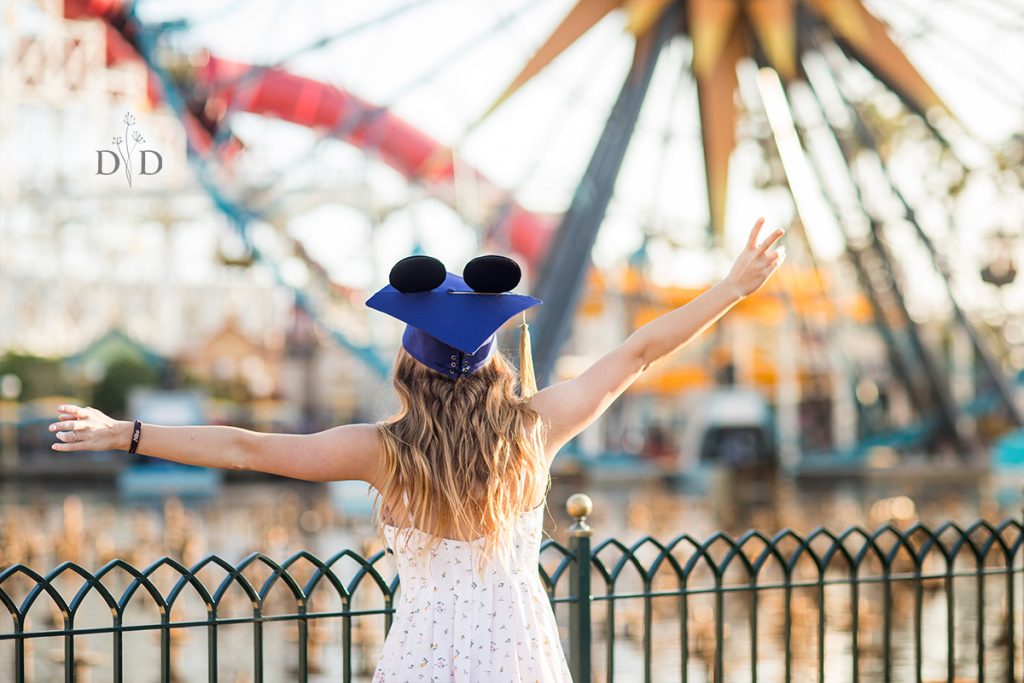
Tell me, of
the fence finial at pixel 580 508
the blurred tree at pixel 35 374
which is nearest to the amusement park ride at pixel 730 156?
the fence finial at pixel 580 508

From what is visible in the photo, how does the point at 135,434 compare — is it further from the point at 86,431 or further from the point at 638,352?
the point at 638,352

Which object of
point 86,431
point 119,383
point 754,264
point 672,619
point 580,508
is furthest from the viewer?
point 119,383

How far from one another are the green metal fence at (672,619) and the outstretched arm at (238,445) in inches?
23.3

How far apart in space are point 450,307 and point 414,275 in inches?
3.9

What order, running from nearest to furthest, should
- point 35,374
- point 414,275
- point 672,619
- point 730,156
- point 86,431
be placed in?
point 86,431 → point 414,275 → point 672,619 → point 730,156 → point 35,374

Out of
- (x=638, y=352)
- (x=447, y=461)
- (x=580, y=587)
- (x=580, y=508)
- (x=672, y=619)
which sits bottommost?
(x=672, y=619)

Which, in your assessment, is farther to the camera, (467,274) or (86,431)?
(467,274)

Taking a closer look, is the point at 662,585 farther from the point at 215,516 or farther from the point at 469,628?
the point at 215,516

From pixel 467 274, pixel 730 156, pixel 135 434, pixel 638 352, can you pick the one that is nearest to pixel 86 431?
pixel 135 434

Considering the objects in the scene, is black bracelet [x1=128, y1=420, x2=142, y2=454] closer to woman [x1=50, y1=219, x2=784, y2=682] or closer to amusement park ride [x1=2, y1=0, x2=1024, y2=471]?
woman [x1=50, y1=219, x2=784, y2=682]

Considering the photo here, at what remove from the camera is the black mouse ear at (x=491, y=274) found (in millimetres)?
2561

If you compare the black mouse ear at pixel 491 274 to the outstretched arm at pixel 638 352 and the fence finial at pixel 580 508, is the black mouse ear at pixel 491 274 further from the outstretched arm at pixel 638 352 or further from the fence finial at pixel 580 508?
the fence finial at pixel 580 508

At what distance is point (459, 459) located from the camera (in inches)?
97.1

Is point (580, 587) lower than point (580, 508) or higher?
lower
